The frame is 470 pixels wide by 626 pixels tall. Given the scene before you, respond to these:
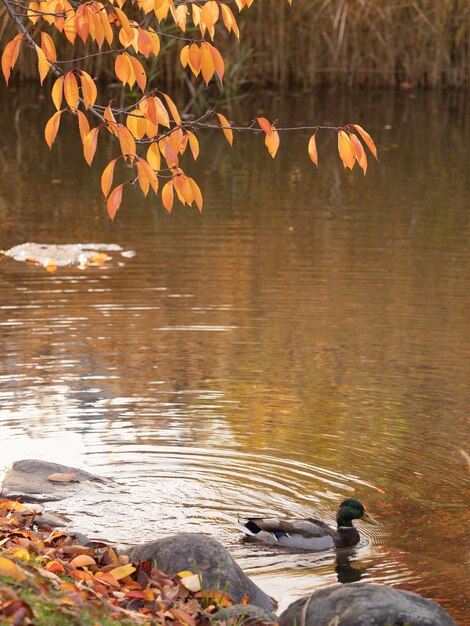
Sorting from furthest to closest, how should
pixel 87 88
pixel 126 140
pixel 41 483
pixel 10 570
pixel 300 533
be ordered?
pixel 41 483, pixel 300 533, pixel 126 140, pixel 87 88, pixel 10 570

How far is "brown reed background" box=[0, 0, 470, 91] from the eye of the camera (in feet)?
69.5

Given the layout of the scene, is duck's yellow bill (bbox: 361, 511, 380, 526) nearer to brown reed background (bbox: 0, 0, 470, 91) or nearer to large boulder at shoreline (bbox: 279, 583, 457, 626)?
large boulder at shoreline (bbox: 279, 583, 457, 626)

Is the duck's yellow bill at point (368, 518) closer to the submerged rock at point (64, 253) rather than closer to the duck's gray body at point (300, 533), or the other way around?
the duck's gray body at point (300, 533)

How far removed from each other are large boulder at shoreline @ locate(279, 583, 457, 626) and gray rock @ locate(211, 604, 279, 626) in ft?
0.25

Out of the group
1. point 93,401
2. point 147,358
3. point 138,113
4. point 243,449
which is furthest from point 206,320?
point 138,113

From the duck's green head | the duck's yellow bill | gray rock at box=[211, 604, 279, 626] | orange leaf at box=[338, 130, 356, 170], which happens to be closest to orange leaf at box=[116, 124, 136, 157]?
orange leaf at box=[338, 130, 356, 170]

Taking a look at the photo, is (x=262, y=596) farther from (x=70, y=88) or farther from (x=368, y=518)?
(x=70, y=88)

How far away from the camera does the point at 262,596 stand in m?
5.45

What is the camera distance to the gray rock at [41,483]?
6562 millimetres

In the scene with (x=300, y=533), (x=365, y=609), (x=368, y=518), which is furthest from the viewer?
(x=368, y=518)

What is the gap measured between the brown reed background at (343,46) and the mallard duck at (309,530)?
15164 mm

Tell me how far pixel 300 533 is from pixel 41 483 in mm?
1405

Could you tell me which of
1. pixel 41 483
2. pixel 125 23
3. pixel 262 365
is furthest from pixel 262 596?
pixel 262 365

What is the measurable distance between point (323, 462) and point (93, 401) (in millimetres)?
1625
